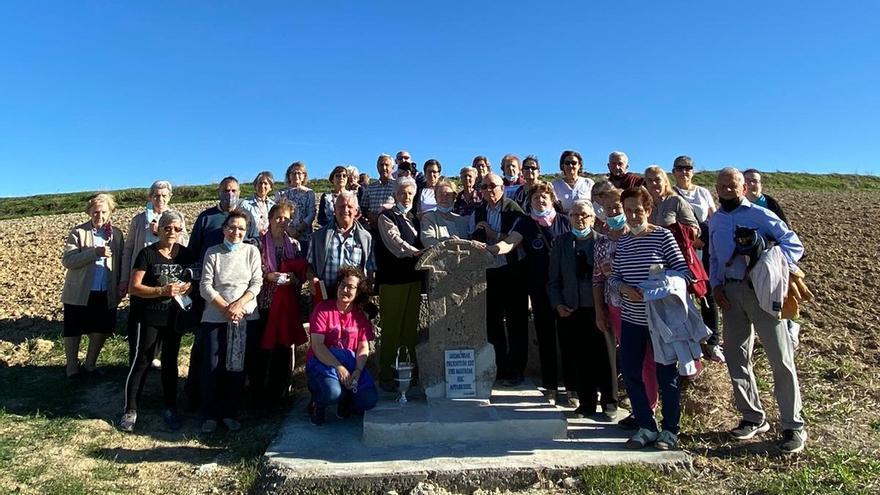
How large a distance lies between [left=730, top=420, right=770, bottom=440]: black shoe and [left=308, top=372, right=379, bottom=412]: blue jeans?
3.35 meters

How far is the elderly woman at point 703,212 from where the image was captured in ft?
22.2

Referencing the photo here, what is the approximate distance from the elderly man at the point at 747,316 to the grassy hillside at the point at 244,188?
22.4 m

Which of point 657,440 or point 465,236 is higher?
point 465,236

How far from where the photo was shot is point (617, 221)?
5277 mm

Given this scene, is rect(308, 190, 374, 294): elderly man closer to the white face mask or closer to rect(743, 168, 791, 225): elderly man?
the white face mask

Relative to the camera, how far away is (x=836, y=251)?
11953mm

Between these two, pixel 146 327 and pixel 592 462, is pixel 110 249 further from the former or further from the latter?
pixel 592 462

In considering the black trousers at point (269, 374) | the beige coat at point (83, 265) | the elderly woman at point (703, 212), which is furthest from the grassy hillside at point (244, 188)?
the elderly woman at point (703, 212)

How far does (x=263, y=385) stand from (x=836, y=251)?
1133 centimetres

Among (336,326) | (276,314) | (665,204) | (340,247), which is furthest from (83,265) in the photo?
(665,204)

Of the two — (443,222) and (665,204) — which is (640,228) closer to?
(665,204)

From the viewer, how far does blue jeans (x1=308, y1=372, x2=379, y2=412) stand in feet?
18.6

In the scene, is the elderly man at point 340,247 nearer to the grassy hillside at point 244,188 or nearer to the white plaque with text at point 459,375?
the white plaque with text at point 459,375

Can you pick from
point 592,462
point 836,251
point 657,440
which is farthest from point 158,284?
point 836,251
